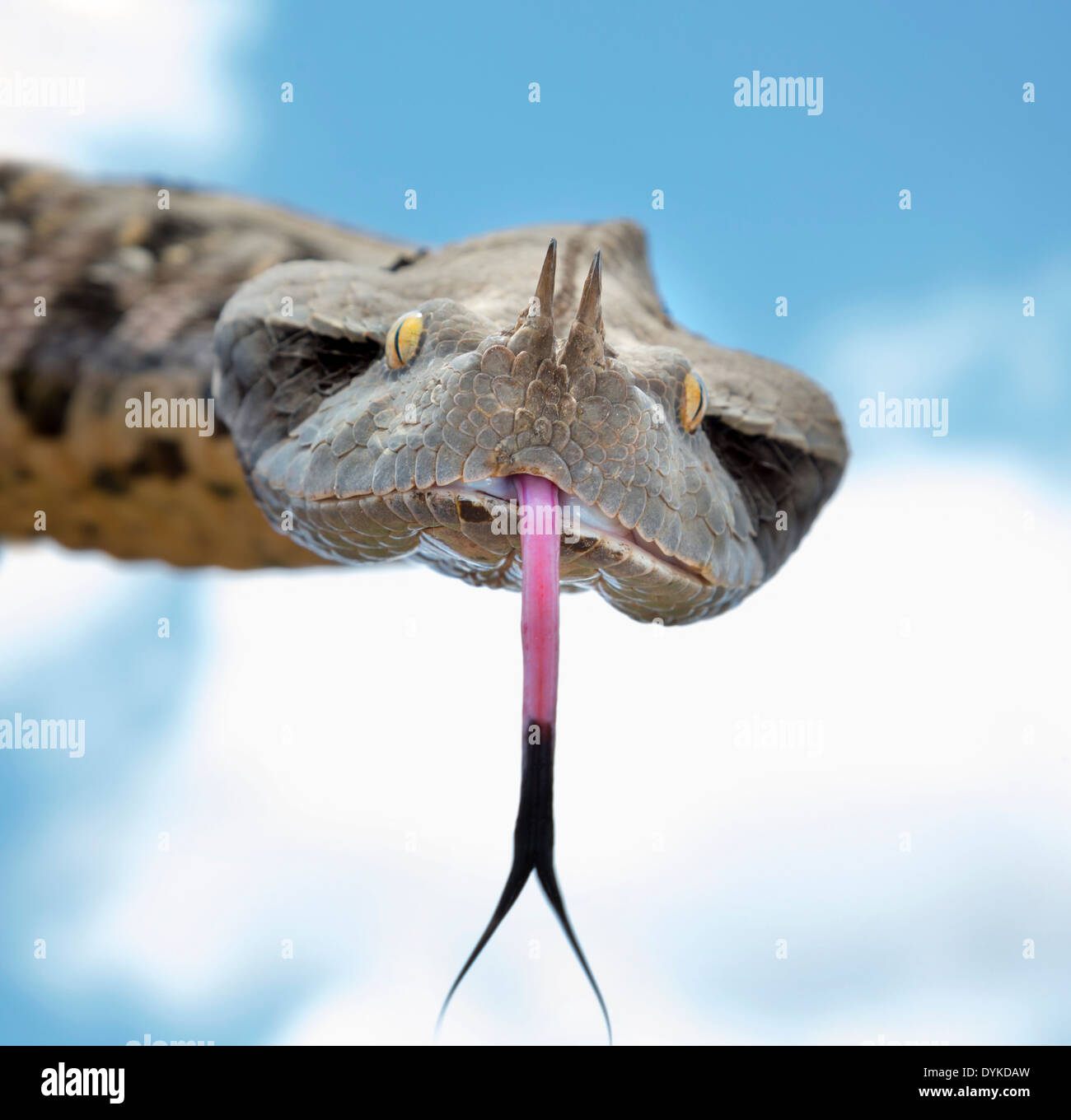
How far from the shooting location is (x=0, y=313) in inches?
391

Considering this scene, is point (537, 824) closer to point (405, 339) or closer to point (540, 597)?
point (540, 597)

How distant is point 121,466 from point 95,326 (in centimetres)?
109

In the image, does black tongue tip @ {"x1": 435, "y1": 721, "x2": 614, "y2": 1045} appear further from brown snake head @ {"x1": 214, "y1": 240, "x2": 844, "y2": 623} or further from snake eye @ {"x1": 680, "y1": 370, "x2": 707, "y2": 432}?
snake eye @ {"x1": 680, "y1": 370, "x2": 707, "y2": 432}

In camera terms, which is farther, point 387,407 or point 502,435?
point 387,407

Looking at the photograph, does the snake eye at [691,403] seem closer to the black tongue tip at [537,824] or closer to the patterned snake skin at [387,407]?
the patterned snake skin at [387,407]

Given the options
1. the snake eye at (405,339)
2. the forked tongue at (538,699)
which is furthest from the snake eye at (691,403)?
the snake eye at (405,339)

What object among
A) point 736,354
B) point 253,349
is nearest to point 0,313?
point 253,349

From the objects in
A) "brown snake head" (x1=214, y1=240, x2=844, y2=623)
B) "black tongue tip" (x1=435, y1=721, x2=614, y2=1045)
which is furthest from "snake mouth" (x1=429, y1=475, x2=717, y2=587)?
"black tongue tip" (x1=435, y1=721, x2=614, y2=1045)

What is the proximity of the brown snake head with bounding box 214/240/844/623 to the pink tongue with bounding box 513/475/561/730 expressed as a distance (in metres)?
0.08

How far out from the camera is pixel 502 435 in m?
4.96

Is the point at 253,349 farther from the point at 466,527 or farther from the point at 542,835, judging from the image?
the point at 542,835

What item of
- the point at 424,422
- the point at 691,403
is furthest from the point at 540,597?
the point at 691,403

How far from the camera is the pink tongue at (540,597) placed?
5.06m

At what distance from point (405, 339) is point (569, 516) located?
3.86 ft
